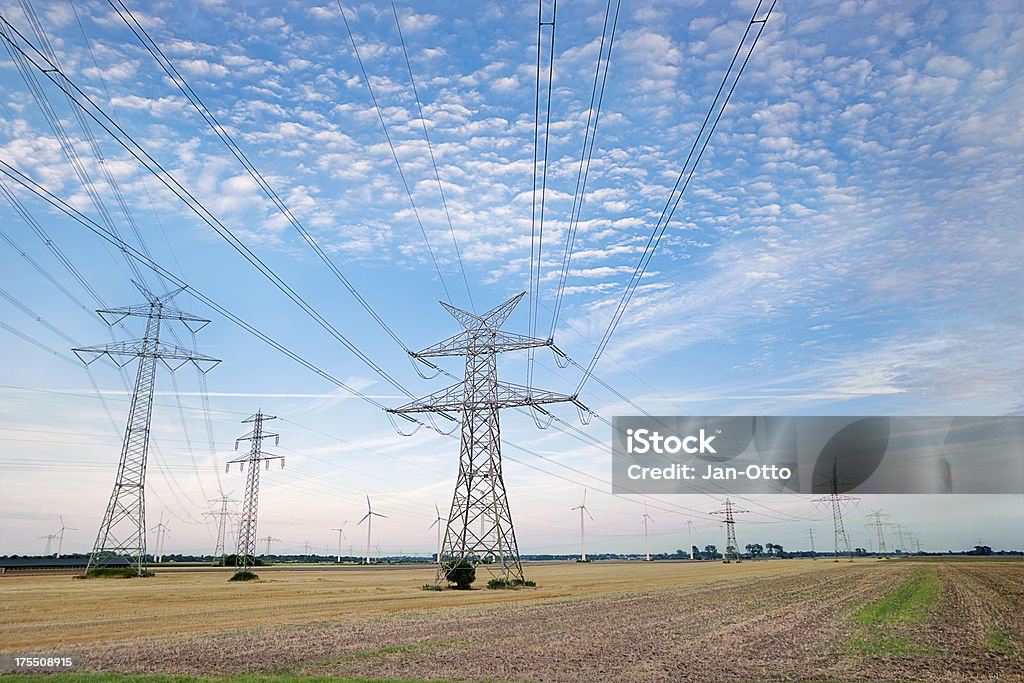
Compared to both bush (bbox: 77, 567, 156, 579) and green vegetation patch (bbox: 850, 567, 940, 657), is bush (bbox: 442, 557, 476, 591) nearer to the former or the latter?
green vegetation patch (bbox: 850, 567, 940, 657)

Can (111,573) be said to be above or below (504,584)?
above

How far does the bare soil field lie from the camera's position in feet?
67.0

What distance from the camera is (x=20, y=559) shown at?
5812 inches

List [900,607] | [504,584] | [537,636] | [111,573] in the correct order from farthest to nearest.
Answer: [111,573] → [504,584] → [900,607] → [537,636]

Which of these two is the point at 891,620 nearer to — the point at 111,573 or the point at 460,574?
Result: the point at 460,574

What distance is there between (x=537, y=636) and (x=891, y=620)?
1884cm

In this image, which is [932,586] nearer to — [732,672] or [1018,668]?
[1018,668]

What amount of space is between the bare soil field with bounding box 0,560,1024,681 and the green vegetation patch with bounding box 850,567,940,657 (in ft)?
0.40

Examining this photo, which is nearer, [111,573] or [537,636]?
[537,636]

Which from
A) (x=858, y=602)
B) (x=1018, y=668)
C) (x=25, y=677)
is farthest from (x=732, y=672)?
(x=858, y=602)

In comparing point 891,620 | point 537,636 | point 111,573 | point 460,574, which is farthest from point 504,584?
point 111,573

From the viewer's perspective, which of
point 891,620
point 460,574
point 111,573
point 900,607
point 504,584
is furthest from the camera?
point 111,573

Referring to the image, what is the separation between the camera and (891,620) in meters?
34.1

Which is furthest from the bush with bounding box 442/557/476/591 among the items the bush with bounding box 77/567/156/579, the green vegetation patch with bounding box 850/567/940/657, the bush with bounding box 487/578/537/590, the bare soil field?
the bush with bounding box 77/567/156/579
